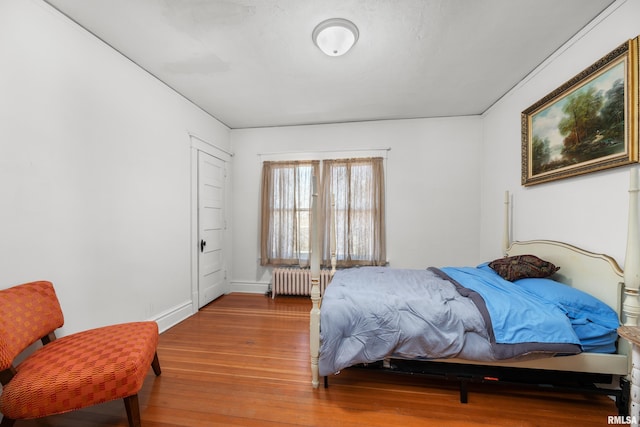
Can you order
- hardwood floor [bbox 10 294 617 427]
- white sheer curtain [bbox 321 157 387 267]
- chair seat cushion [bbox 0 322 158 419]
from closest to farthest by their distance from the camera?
Result: chair seat cushion [bbox 0 322 158 419], hardwood floor [bbox 10 294 617 427], white sheer curtain [bbox 321 157 387 267]

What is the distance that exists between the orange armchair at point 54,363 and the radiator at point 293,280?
226cm

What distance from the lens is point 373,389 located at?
1.83 meters

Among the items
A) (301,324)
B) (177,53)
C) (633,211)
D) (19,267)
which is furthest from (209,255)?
(633,211)

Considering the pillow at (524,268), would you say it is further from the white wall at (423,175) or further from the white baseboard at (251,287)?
the white baseboard at (251,287)

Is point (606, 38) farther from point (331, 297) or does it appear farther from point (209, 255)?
point (209, 255)

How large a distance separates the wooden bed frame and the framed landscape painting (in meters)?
0.39

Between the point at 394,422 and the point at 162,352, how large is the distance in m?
2.15

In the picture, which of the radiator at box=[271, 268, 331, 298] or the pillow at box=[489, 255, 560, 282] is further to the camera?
the radiator at box=[271, 268, 331, 298]

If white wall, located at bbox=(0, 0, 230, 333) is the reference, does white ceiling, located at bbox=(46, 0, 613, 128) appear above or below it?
above

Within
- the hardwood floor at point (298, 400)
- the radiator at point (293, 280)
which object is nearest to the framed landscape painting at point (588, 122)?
the hardwood floor at point (298, 400)

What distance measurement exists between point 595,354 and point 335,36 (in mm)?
2935

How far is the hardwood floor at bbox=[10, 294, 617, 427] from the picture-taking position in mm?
1542

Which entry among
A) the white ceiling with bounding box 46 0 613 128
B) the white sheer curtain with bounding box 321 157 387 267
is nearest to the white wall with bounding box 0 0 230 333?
the white ceiling with bounding box 46 0 613 128

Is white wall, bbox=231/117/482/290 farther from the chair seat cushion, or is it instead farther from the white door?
the chair seat cushion
